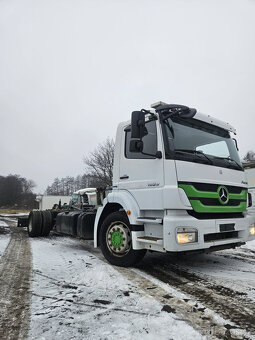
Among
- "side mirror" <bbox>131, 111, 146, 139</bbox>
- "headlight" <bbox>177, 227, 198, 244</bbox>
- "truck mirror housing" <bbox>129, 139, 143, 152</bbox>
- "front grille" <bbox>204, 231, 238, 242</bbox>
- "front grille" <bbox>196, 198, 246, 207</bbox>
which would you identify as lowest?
"front grille" <bbox>204, 231, 238, 242</bbox>

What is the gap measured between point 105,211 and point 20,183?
90851 millimetres

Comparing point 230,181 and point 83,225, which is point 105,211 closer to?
point 83,225

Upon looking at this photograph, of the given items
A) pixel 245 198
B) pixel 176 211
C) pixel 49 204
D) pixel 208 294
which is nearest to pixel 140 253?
pixel 176 211

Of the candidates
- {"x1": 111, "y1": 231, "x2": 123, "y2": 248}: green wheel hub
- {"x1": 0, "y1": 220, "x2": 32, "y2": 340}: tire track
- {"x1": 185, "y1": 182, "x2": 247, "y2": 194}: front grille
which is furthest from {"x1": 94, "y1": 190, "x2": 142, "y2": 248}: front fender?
{"x1": 0, "y1": 220, "x2": 32, "y2": 340}: tire track

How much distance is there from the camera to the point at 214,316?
92.4 inches

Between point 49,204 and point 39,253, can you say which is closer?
point 39,253

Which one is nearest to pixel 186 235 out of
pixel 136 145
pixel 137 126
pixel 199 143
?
pixel 136 145

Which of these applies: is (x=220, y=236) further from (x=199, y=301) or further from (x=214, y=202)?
(x=199, y=301)

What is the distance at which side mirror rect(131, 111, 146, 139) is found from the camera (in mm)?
3826

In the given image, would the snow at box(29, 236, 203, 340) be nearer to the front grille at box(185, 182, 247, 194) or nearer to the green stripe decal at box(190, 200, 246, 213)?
the green stripe decal at box(190, 200, 246, 213)

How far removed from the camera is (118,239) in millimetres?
4312

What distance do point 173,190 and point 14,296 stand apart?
2.43m

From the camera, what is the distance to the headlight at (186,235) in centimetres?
338

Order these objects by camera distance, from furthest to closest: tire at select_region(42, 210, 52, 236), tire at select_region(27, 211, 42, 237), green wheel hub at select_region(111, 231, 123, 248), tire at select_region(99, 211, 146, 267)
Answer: tire at select_region(42, 210, 52, 236), tire at select_region(27, 211, 42, 237), green wheel hub at select_region(111, 231, 123, 248), tire at select_region(99, 211, 146, 267)
